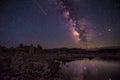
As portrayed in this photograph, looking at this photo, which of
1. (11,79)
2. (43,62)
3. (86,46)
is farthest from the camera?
(43,62)

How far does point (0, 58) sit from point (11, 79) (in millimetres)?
890

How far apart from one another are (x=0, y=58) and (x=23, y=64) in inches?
31.7

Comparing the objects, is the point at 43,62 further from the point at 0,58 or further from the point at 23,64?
the point at 0,58

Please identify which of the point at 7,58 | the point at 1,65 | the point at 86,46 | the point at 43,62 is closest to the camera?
the point at 1,65

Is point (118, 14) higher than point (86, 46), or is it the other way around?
point (118, 14)

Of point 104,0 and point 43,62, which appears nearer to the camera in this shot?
point 104,0

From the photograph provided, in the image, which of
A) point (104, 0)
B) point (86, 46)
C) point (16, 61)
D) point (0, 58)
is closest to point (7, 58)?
point (16, 61)

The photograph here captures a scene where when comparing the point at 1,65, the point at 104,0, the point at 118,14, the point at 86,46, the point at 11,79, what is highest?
the point at 104,0

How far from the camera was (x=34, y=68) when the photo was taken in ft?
16.9

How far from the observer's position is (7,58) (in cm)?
531

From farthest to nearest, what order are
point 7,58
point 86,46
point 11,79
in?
point 7,58 → point 86,46 → point 11,79

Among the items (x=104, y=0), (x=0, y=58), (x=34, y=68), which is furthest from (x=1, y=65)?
(x=104, y=0)

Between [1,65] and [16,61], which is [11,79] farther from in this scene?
[16,61]

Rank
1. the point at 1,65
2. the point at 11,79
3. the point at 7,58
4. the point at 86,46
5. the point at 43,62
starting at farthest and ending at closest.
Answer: the point at 43,62, the point at 7,58, the point at 86,46, the point at 1,65, the point at 11,79
